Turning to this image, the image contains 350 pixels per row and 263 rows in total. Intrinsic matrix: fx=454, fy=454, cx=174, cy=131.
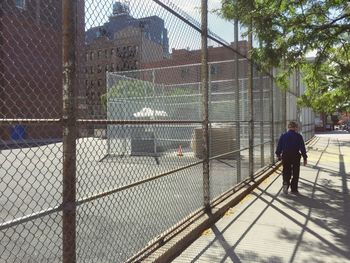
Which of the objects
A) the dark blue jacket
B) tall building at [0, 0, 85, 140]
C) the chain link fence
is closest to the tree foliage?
the chain link fence

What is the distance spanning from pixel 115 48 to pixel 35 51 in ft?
3.30

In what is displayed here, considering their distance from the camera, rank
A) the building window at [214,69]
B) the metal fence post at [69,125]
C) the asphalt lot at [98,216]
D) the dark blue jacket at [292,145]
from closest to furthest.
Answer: the metal fence post at [69,125] < the asphalt lot at [98,216] < the dark blue jacket at [292,145] < the building window at [214,69]

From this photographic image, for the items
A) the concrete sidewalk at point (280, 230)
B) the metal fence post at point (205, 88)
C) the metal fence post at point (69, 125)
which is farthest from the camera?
the metal fence post at point (205, 88)

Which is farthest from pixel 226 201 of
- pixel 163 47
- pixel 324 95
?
pixel 324 95

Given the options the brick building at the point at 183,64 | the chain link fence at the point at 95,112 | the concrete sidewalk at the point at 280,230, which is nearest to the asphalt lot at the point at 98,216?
the chain link fence at the point at 95,112

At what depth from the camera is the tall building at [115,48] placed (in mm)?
3990

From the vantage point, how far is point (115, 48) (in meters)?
4.40

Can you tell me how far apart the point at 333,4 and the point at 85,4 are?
996cm

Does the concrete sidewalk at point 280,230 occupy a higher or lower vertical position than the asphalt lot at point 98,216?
lower

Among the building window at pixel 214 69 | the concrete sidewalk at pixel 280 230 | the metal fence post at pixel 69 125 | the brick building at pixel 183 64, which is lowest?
the concrete sidewalk at pixel 280 230

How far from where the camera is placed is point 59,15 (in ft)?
12.1

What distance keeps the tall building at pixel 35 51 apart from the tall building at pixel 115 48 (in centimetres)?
18

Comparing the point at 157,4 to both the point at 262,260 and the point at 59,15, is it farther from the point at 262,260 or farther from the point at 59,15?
the point at 262,260

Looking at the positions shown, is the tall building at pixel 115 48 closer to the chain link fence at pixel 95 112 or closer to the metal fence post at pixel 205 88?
the chain link fence at pixel 95 112
